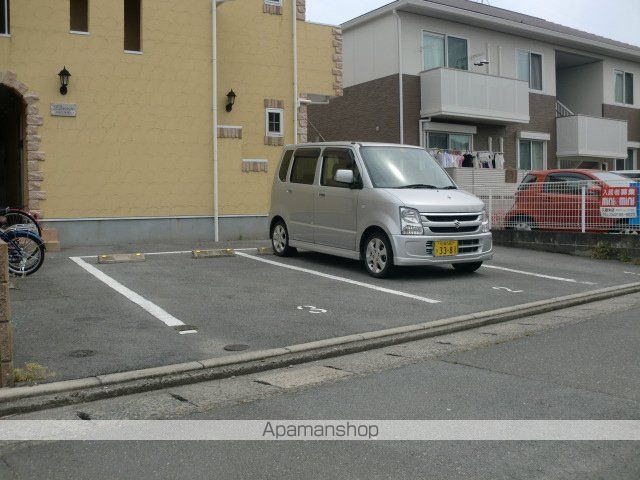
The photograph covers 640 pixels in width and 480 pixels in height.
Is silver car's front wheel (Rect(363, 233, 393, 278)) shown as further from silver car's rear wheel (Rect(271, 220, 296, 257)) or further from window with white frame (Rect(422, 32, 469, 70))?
window with white frame (Rect(422, 32, 469, 70))

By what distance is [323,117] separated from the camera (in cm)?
2472

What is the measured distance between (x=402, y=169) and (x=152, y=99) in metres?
6.25

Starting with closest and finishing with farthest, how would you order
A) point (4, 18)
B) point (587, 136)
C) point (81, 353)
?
point (81, 353) < point (4, 18) < point (587, 136)

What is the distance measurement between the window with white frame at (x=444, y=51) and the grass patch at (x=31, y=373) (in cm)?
1867

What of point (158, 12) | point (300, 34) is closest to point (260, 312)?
point (158, 12)

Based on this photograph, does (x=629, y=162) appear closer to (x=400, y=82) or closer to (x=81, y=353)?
(x=400, y=82)

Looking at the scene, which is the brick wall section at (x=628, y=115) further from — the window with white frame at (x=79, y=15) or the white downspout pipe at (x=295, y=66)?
the window with white frame at (x=79, y=15)

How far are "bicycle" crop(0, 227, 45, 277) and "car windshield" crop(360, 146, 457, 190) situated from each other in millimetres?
4864

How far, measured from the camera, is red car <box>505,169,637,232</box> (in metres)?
13.4

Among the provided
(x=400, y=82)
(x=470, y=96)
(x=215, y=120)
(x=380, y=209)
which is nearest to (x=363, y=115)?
(x=400, y=82)

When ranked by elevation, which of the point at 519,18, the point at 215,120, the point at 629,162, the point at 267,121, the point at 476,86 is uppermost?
the point at 519,18

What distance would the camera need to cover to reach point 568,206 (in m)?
14.1

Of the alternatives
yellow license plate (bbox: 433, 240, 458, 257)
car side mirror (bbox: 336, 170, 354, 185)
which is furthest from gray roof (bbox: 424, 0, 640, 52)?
yellow license plate (bbox: 433, 240, 458, 257)

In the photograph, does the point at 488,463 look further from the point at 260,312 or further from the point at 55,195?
the point at 55,195
